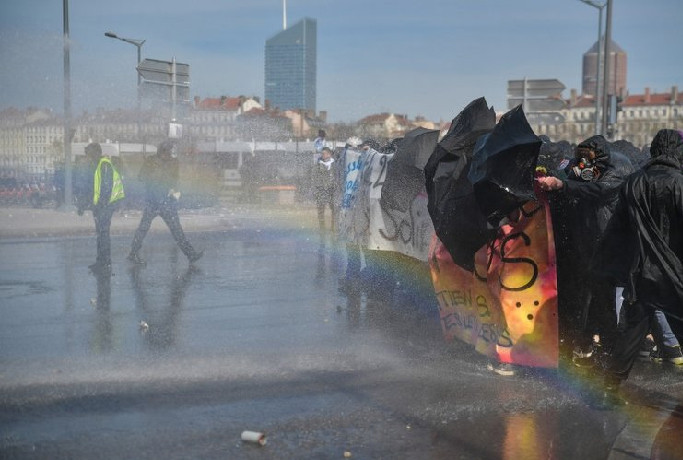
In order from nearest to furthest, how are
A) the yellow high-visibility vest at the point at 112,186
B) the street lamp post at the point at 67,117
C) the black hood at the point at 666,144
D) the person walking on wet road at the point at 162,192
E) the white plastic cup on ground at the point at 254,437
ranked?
the white plastic cup on ground at the point at 254,437, the black hood at the point at 666,144, the yellow high-visibility vest at the point at 112,186, the person walking on wet road at the point at 162,192, the street lamp post at the point at 67,117

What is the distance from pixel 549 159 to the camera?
706 centimetres

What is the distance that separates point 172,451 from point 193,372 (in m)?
1.65

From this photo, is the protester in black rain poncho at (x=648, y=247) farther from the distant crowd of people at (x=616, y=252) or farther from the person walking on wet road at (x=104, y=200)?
the person walking on wet road at (x=104, y=200)

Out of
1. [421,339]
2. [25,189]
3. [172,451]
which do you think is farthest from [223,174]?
[172,451]

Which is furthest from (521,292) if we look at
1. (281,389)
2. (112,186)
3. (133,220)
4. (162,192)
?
(133,220)

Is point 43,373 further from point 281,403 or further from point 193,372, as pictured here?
point 281,403

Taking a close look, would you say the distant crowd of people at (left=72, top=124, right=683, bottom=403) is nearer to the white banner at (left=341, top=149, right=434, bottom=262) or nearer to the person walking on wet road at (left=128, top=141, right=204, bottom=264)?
the white banner at (left=341, top=149, right=434, bottom=262)

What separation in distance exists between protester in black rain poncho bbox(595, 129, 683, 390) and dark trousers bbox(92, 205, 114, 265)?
765 centimetres

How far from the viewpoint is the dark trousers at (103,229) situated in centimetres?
1138

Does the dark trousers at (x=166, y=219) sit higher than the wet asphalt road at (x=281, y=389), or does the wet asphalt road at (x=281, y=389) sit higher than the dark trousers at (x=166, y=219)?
the dark trousers at (x=166, y=219)

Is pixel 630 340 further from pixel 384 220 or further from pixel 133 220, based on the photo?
pixel 133 220

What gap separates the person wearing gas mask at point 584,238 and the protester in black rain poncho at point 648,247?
1.99 ft

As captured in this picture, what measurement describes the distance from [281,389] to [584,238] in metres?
2.46

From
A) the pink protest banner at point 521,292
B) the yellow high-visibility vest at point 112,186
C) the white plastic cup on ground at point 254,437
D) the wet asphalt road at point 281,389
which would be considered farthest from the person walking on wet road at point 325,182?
the white plastic cup on ground at point 254,437
